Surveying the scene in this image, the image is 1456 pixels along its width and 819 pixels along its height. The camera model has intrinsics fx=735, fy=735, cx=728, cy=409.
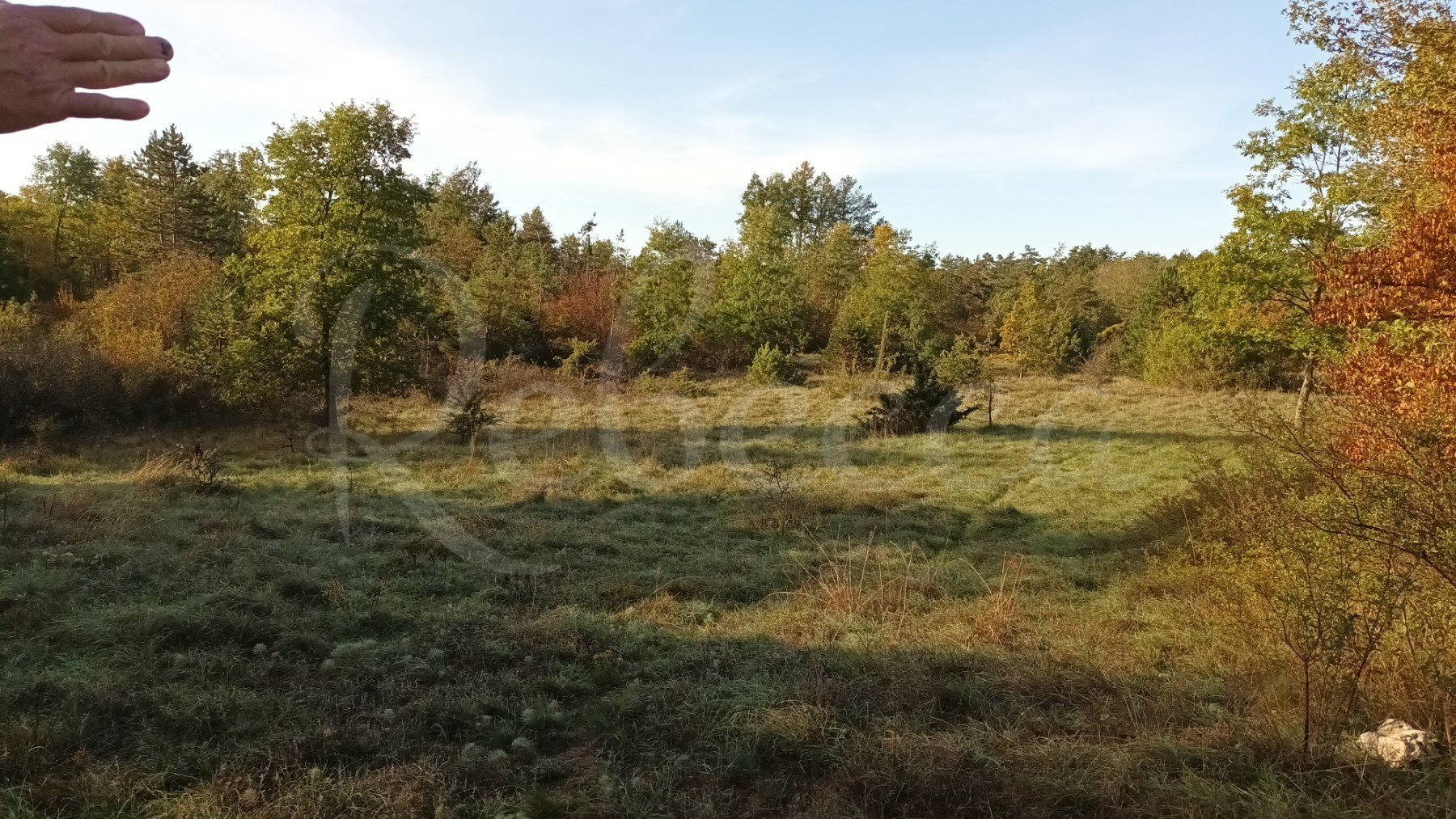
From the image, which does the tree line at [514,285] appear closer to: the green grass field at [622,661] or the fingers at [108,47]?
the green grass field at [622,661]

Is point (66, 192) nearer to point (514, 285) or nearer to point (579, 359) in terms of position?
point (514, 285)

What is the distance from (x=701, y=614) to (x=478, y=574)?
98.1 inches

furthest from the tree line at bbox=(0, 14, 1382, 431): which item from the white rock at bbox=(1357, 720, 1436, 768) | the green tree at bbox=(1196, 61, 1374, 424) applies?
the white rock at bbox=(1357, 720, 1436, 768)

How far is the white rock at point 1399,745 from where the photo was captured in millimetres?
3475

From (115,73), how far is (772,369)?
79.7ft

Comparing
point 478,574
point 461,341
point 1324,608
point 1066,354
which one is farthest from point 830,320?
point 1324,608

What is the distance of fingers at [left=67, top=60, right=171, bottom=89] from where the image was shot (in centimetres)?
171

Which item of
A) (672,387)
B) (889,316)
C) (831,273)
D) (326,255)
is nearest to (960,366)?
(889,316)

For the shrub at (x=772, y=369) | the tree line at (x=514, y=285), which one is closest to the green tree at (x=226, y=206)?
the tree line at (x=514, y=285)

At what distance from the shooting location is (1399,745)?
351 cm

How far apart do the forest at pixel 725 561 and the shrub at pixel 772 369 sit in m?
6.54

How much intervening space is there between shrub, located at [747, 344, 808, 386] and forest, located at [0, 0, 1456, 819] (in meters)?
6.54

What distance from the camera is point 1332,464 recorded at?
4852 millimetres

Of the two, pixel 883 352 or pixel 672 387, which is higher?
pixel 883 352
